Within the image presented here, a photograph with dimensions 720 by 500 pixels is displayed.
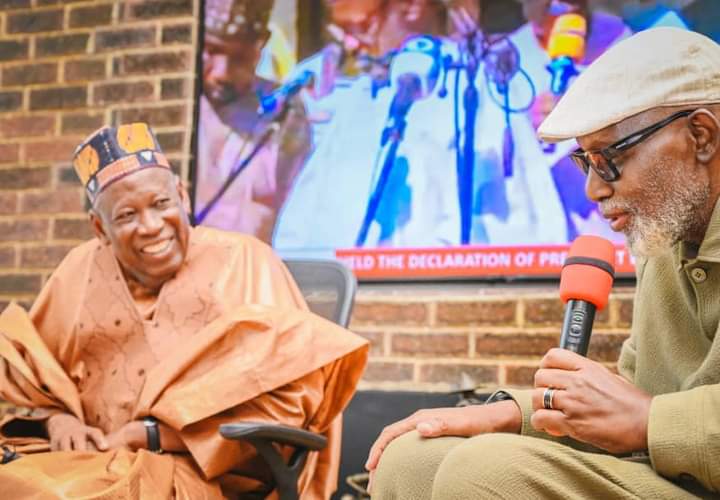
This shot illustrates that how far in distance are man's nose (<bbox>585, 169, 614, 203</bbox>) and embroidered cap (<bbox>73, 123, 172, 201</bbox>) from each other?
65.4 inches

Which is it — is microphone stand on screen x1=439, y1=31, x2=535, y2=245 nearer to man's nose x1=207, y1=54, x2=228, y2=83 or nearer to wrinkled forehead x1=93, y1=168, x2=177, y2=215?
man's nose x1=207, y1=54, x2=228, y2=83

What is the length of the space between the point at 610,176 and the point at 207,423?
1.29 metres

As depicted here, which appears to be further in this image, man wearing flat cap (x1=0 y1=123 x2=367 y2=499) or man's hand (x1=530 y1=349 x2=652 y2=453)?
man wearing flat cap (x1=0 y1=123 x2=367 y2=499)

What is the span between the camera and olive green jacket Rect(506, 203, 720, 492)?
121 cm

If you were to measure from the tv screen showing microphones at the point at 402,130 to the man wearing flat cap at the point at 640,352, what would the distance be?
1620 mm

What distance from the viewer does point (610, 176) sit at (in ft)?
4.73

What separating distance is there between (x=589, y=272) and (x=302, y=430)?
108 centimetres

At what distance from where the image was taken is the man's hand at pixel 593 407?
125cm

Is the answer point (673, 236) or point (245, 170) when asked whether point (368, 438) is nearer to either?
point (245, 170)

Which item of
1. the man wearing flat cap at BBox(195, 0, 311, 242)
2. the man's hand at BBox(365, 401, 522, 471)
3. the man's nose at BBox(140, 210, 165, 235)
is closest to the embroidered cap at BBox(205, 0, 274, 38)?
the man wearing flat cap at BBox(195, 0, 311, 242)

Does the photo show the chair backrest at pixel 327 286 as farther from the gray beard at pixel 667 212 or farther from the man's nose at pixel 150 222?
the gray beard at pixel 667 212

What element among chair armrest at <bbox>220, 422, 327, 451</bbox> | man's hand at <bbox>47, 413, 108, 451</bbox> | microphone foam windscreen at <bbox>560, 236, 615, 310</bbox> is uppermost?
microphone foam windscreen at <bbox>560, 236, 615, 310</bbox>

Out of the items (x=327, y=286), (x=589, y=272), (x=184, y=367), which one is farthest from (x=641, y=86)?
(x=327, y=286)

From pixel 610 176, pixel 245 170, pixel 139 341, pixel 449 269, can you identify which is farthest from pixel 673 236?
pixel 245 170
